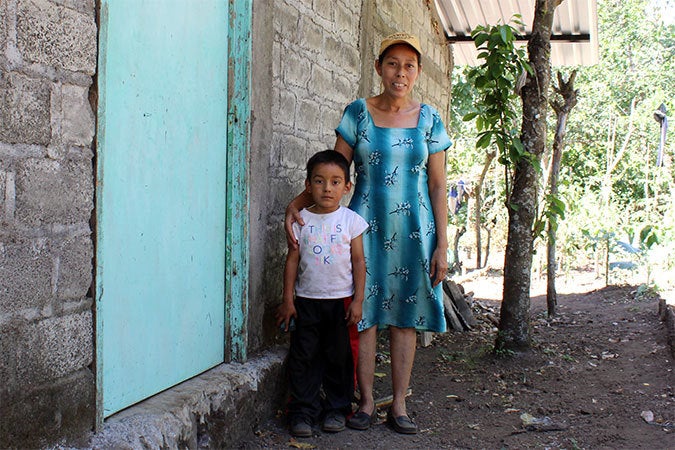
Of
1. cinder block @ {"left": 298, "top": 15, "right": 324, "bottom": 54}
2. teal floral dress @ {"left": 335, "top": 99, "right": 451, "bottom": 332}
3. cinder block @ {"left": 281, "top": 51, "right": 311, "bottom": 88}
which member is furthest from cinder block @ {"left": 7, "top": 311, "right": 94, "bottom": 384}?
cinder block @ {"left": 298, "top": 15, "right": 324, "bottom": 54}

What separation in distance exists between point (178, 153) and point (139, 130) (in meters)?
0.30

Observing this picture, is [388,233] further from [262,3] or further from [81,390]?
[81,390]

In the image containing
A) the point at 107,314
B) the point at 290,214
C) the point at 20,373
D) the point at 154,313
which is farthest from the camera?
the point at 290,214

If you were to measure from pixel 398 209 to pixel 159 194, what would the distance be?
1182 millimetres

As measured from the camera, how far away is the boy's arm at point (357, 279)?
10.6 ft

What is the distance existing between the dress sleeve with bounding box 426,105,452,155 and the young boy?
1.43 feet

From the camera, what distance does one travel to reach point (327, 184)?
3.15 m

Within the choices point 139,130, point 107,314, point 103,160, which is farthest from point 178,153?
point 107,314

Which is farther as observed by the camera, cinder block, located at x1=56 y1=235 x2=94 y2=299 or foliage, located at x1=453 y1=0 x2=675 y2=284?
foliage, located at x1=453 y1=0 x2=675 y2=284

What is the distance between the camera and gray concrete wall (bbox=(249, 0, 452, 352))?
3393mm

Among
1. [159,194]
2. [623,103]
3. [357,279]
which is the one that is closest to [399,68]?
[357,279]

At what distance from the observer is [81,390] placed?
2182 mm

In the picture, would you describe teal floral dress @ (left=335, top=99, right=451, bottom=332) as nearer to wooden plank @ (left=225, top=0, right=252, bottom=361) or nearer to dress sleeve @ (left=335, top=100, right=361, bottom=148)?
dress sleeve @ (left=335, top=100, right=361, bottom=148)

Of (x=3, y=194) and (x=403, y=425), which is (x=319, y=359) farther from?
(x=3, y=194)
